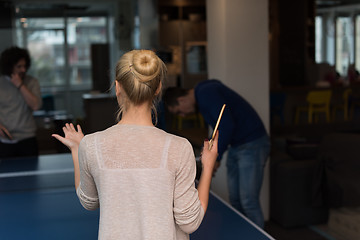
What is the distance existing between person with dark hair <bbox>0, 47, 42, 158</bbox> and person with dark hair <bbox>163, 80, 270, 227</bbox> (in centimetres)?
160

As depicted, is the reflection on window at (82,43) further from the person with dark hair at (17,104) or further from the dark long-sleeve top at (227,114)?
the dark long-sleeve top at (227,114)

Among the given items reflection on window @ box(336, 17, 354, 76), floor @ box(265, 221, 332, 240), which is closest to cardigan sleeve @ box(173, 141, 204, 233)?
floor @ box(265, 221, 332, 240)

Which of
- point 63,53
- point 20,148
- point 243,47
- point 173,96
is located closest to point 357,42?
point 63,53

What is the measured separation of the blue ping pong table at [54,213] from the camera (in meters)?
2.25

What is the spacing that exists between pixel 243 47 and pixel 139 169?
298cm

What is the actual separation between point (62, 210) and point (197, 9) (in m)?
8.70

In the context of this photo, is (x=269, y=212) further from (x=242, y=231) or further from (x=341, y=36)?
(x=341, y=36)

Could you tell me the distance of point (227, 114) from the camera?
306 cm

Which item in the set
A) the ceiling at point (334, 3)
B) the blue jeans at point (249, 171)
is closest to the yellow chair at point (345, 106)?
the ceiling at point (334, 3)

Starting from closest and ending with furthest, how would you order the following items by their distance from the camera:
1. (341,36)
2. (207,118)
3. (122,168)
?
(122,168)
(207,118)
(341,36)

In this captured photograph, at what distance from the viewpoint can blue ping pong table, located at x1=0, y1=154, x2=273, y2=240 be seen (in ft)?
7.38

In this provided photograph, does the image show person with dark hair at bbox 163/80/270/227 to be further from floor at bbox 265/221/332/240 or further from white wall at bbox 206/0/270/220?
white wall at bbox 206/0/270/220

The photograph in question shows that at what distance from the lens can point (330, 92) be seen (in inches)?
362

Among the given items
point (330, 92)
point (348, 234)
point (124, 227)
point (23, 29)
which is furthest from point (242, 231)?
point (330, 92)
